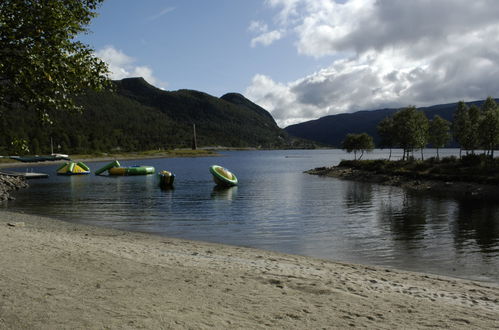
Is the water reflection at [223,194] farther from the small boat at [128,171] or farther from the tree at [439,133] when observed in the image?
the tree at [439,133]

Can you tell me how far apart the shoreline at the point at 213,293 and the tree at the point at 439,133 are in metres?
Result: 75.6

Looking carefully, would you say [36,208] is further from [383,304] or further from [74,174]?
[74,174]

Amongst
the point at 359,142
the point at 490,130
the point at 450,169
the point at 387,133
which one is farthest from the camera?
the point at 359,142

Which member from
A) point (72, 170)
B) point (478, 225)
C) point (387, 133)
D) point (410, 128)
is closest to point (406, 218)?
point (478, 225)

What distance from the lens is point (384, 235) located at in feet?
73.2

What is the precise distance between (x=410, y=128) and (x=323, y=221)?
56246 millimetres

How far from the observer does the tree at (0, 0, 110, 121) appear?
9875mm

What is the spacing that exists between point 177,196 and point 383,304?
36.0m

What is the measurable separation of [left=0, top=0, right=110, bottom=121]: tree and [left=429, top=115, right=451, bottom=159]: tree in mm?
82085

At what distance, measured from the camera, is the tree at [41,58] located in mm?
9875

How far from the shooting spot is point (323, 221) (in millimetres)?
27297

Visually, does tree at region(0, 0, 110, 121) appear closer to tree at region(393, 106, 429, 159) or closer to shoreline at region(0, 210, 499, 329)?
shoreline at region(0, 210, 499, 329)

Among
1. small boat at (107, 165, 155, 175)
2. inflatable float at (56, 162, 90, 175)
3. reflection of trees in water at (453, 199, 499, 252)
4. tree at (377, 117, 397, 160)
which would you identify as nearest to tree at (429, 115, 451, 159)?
tree at (377, 117, 397, 160)

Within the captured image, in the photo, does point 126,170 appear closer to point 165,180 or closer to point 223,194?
point 165,180
